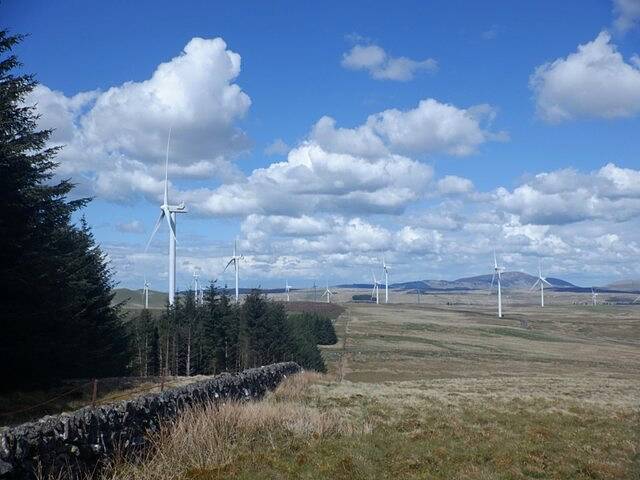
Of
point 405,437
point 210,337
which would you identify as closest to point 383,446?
point 405,437

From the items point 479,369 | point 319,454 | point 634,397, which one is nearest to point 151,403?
point 319,454

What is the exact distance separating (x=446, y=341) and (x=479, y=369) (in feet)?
141

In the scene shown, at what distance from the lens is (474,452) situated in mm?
13703

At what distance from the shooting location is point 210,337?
6712 cm

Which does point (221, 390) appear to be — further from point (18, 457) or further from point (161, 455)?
point (18, 457)

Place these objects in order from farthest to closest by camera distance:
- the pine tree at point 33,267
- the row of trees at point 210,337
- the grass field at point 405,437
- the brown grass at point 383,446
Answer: the row of trees at point 210,337, the pine tree at point 33,267, the grass field at point 405,437, the brown grass at point 383,446

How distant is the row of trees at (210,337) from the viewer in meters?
64.7

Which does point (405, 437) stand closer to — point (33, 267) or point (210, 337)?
point (33, 267)

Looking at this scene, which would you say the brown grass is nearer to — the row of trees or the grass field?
the grass field

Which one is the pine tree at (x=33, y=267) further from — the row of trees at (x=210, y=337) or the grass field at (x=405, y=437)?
the row of trees at (x=210, y=337)

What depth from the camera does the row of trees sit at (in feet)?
212

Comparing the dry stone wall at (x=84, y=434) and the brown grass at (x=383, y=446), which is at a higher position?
the dry stone wall at (x=84, y=434)

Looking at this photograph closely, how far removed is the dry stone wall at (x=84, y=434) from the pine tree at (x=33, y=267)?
1035 centimetres

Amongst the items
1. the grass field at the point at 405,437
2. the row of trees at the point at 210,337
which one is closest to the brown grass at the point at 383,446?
the grass field at the point at 405,437
